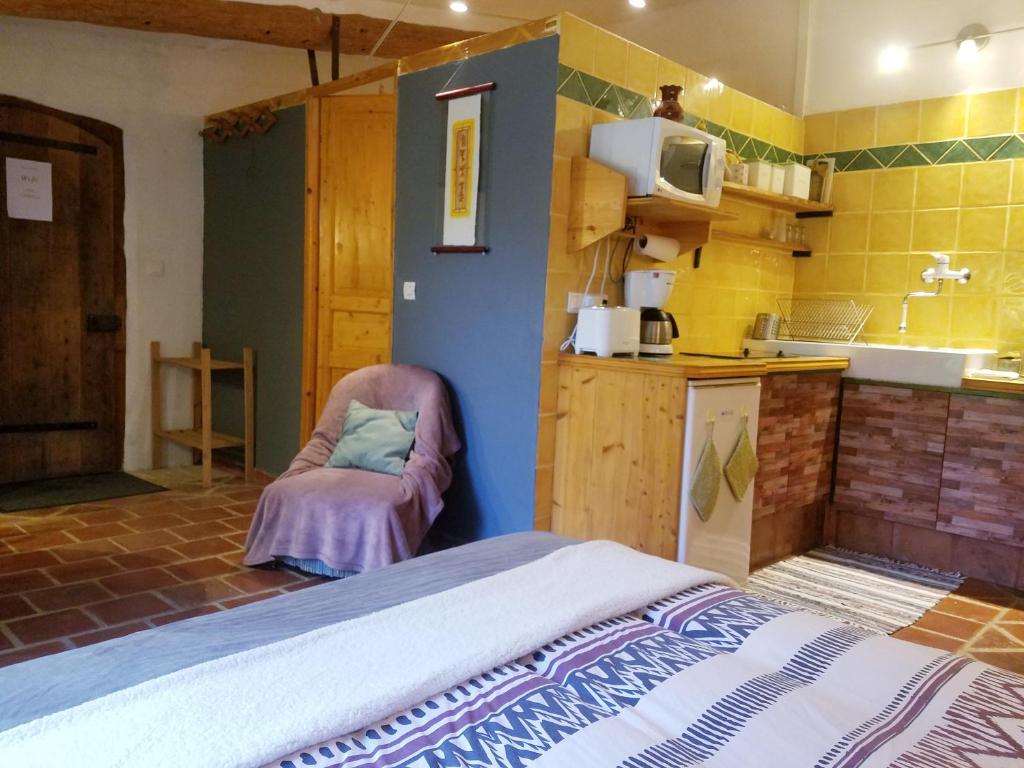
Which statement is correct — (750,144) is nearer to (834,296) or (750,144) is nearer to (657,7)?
(834,296)

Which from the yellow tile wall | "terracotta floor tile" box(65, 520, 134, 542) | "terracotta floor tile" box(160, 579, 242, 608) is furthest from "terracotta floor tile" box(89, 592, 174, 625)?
the yellow tile wall

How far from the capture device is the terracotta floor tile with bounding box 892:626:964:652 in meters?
2.78

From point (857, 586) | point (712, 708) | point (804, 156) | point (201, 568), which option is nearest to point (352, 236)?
point (201, 568)

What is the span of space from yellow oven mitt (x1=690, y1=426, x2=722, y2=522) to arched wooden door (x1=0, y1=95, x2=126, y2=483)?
3.77 m

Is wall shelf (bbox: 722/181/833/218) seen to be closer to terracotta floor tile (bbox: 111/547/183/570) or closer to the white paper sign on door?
terracotta floor tile (bbox: 111/547/183/570)

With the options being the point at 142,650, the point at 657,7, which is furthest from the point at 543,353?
the point at 657,7

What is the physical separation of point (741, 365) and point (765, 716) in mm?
2187

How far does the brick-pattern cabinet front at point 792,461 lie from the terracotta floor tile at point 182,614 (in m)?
2.33

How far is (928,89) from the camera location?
4.08 metres

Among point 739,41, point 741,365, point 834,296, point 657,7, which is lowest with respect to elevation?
point 741,365

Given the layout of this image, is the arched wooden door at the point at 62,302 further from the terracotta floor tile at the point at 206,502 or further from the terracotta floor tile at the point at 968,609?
the terracotta floor tile at the point at 968,609

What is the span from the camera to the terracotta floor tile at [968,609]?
122 inches

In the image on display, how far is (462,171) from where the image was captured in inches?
134

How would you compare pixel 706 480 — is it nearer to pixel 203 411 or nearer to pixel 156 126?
pixel 203 411
